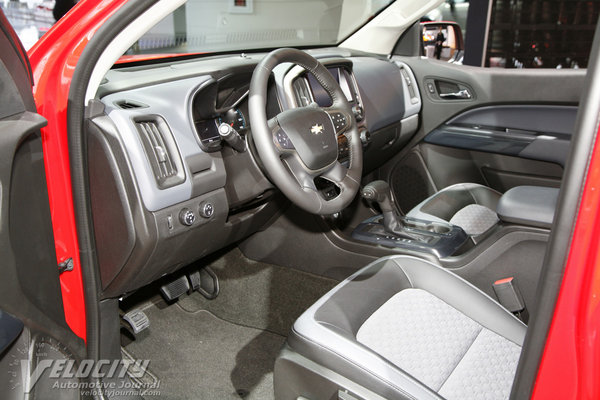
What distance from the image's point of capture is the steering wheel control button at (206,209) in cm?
159

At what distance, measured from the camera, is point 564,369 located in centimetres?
72

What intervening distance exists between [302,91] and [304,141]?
48 cm

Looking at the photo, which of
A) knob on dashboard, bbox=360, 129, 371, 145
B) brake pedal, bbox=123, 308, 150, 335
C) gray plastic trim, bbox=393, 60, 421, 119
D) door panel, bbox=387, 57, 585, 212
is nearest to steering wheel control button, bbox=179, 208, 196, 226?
brake pedal, bbox=123, 308, 150, 335

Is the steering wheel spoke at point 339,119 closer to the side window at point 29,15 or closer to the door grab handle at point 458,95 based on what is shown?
the door grab handle at point 458,95


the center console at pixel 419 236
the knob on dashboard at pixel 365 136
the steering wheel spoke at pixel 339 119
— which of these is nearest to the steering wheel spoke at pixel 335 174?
the steering wheel spoke at pixel 339 119

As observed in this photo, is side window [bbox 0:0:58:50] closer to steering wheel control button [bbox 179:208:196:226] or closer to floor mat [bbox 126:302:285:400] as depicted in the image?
floor mat [bbox 126:302:285:400]

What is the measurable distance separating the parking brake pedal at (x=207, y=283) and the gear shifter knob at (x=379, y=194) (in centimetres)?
74

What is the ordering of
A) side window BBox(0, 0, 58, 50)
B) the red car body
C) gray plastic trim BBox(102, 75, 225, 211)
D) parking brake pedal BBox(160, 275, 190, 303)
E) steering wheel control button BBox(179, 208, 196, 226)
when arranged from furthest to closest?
side window BBox(0, 0, 58, 50) < parking brake pedal BBox(160, 275, 190, 303) < steering wheel control button BBox(179, 208, 196, 226) < gray plastic trim BBox(102, 75, 225, 211) < the red car body

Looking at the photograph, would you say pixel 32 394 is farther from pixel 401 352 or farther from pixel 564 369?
pixel 564 369

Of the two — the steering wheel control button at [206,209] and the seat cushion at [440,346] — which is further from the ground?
the steering wheel control button at [206,209]

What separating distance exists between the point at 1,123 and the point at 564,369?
111 centimetres

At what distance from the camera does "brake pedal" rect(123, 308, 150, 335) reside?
6.57ft

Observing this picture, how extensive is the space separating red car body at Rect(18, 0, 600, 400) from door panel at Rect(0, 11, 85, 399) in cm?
5

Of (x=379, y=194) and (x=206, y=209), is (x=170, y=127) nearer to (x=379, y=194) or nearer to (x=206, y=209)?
(x=206, y=209)
